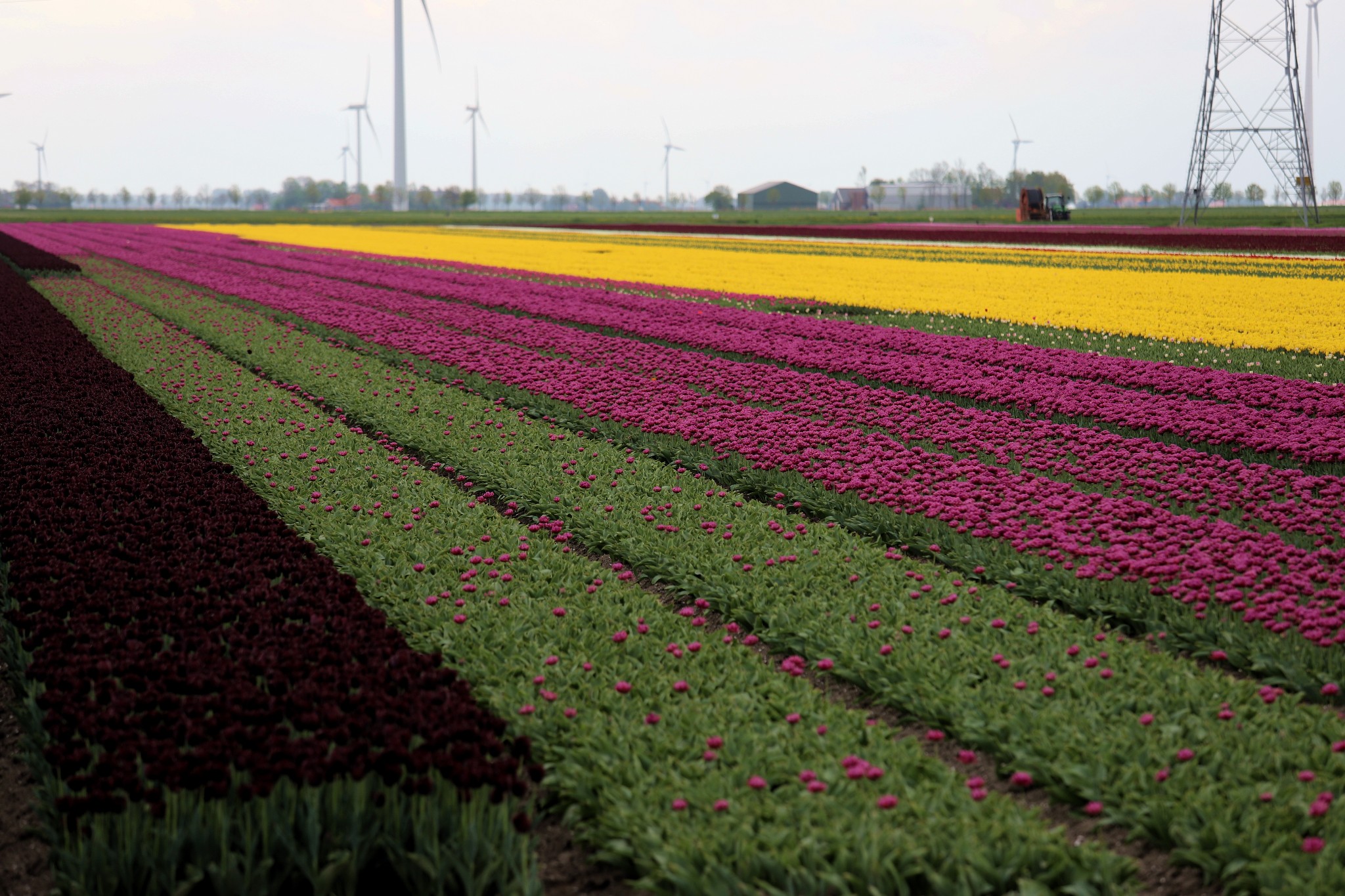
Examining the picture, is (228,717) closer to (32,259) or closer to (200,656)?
(200,656)

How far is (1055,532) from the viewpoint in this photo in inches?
333

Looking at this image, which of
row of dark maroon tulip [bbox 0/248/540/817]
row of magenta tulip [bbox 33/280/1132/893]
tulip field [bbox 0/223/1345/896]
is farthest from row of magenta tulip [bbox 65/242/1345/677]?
row of dark maroon tulip [bbox 0/248/540/817]

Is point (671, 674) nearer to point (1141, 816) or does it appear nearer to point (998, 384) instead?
point (1141, 816)

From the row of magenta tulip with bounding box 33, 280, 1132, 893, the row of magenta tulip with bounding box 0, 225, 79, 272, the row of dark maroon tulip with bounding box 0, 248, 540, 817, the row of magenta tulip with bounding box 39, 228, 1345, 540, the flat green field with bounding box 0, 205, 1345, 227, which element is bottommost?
the row of magenta tulip with bounding box 33, 280, 1132, 893

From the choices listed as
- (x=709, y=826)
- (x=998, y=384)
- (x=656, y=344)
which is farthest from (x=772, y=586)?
(x=656, y=344)

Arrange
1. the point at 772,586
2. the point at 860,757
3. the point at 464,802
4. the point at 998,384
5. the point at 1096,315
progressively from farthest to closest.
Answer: the point at 1096,315, the point at 998,384, the point at 772,586, the point at 860,757, the point at 464,802

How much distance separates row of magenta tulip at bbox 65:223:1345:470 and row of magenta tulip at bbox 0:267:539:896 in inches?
346

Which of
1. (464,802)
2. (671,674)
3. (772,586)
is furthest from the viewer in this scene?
(772,586)

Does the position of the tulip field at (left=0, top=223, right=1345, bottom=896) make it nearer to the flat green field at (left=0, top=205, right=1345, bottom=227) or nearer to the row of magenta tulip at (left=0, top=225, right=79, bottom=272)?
the row of magenta tulip at (left=0, top=225, right=79, bottom=272)

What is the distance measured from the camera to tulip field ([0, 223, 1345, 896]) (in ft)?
15.0

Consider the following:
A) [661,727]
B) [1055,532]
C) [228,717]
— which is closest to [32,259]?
[228,717]

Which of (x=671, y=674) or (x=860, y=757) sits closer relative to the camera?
(x=860, y=757)

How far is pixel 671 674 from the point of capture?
247 inches

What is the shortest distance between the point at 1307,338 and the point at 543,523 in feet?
48.1
